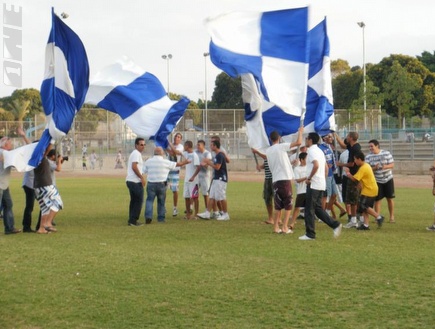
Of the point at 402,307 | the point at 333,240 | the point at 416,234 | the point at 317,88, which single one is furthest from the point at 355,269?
the point at 317,88

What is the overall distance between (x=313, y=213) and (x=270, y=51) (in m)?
3.04

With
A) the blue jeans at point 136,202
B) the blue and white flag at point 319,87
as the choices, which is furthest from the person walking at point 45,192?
the blue and white flag at point 319,87

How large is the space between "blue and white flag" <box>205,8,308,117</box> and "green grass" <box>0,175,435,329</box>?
8.40 ft

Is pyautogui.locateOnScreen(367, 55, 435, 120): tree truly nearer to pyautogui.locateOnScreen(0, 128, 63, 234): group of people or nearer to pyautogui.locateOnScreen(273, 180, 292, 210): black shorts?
pyautogui.locateOnScreen(273, 180, 292, 210): black shorts

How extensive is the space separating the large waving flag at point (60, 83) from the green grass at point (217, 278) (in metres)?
1.82

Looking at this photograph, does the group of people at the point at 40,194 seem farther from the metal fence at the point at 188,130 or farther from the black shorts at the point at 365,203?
the metal fence at the point at 188,130

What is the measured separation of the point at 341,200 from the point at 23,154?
258 inches

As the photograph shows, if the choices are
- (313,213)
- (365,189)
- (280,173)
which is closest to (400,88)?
(365,189)

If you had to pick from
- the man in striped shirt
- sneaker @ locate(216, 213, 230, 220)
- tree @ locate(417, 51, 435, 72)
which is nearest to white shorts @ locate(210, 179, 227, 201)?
sneaker @ locate(216, 213, 230, 220)

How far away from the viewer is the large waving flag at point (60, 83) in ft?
41.4

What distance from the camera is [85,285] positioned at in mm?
8086

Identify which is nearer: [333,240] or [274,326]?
[274,326]

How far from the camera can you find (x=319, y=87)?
13.8 meters

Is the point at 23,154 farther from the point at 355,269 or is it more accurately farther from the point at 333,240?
the point at 355,269
